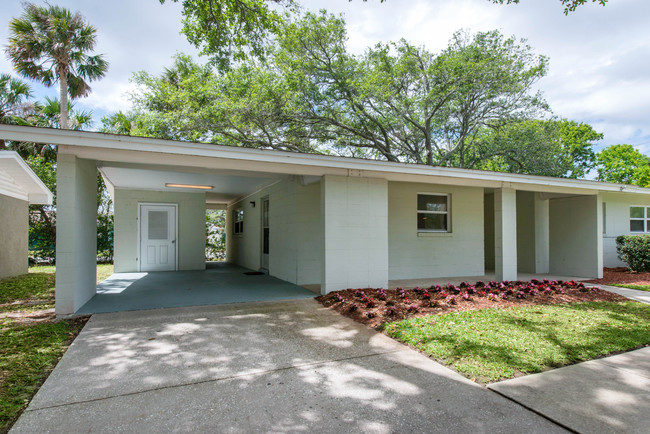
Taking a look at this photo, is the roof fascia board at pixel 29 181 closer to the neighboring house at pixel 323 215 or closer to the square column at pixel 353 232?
the neighboring house at pixel 323 215

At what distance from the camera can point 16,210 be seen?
10.3 m

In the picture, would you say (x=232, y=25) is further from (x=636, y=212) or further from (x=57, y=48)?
(x=636, y=212)

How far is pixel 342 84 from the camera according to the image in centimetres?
1556

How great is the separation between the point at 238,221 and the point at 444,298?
972cm

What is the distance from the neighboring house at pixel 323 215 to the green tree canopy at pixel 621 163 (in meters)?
26.4

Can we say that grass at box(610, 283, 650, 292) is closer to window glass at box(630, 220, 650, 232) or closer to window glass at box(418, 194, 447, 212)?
window glass at box(418, 194, 447, 212)

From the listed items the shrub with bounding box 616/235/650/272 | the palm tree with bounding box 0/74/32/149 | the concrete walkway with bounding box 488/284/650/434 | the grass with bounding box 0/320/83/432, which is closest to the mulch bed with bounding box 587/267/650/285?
the shrub with bounding box 616/235/650/272

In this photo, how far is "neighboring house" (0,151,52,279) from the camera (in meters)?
8.84

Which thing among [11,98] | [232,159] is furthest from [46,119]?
[232,159]

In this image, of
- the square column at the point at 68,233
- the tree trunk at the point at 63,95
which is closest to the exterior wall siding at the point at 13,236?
the tree trunk at the point at 63,95

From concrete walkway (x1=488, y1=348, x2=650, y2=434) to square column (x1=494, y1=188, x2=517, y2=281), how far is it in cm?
462

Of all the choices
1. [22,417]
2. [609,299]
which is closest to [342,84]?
[609,299]

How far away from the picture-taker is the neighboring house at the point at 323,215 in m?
5.34

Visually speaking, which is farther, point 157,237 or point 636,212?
point 636,212
